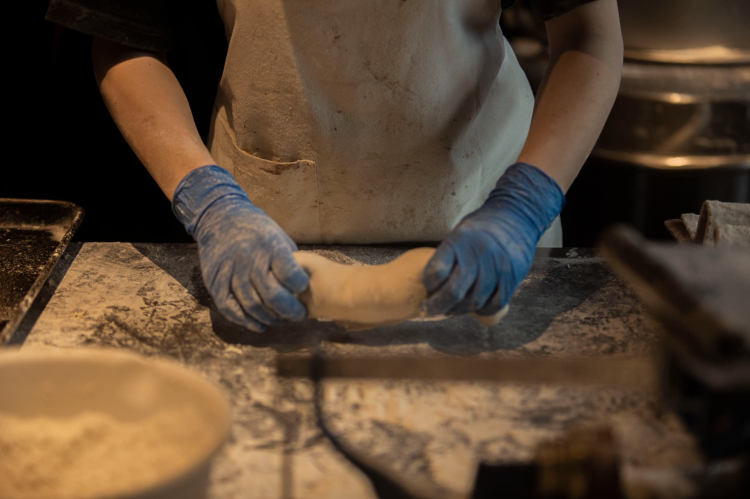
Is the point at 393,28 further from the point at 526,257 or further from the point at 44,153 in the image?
the point at 44,153

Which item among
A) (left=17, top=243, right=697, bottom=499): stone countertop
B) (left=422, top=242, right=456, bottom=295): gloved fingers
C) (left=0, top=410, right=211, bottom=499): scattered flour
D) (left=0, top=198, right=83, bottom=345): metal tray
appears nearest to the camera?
(left=0, top=410, right=211, bottom=499): scattered flour

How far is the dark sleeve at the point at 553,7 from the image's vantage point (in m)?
1.52

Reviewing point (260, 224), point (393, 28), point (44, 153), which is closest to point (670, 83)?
point (393, 28)

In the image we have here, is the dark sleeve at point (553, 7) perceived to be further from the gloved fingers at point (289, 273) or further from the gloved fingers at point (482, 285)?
the gloved fingers at point (289, 273)

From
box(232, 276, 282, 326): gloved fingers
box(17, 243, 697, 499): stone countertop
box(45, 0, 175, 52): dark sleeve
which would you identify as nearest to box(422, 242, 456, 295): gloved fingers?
box(17, 243, 697, 499): stone countertop

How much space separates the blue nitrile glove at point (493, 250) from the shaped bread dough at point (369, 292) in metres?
0.03

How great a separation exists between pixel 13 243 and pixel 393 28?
1078 millimetres

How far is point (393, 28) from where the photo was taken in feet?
4.87

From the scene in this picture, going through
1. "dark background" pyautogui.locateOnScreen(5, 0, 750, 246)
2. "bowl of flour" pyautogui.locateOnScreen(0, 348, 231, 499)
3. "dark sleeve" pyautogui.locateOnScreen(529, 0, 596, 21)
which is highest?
"dark sleeve" pyautogui.locateOnScreen(529, 0, 596, 21)

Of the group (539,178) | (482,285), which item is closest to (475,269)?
(482,285)

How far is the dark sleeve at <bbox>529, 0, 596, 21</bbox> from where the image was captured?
152 cm

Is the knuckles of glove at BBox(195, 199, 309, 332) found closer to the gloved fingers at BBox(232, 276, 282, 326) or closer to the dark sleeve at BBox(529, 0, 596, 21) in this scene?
the gloved fingers at BBox(232, 276, 282, 326)

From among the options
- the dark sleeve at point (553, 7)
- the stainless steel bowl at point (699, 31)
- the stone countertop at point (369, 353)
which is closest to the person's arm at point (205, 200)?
the stone countertop at point (369, 353)

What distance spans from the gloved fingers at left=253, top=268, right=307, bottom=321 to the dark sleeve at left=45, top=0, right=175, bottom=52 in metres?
0.71
